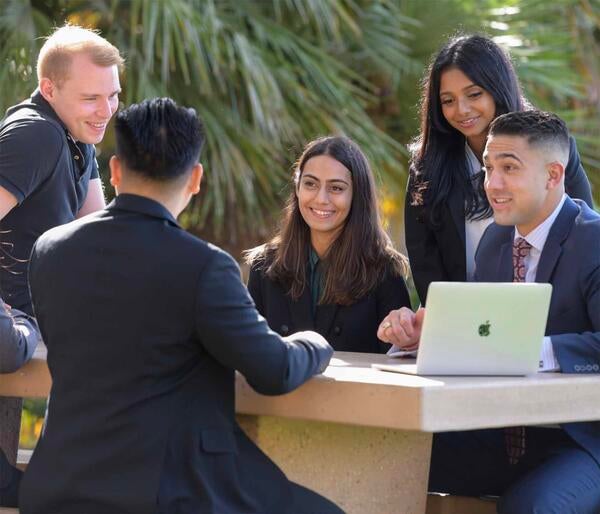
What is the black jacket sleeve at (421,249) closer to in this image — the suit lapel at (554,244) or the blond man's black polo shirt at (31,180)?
the suit lapel at (554,244)

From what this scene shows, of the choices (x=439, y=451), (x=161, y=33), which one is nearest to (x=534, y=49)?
(x=161, y=33)

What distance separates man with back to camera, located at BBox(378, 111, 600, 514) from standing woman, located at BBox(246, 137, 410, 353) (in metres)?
0.39

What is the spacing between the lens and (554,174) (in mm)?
3205

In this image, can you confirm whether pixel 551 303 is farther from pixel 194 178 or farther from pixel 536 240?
pixel 194 178

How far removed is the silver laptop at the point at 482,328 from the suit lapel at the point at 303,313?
97 cm

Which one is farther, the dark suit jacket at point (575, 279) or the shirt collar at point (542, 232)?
the shirt collar at point (542, 232)

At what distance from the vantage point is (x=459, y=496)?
347 cm

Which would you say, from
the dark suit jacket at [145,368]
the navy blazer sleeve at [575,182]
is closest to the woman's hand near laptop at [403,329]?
the dark suit jacket at [145,368]

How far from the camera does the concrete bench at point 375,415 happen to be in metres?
2.48

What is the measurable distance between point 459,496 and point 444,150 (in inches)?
44.7

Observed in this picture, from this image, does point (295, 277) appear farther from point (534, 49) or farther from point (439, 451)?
point (534, 49)

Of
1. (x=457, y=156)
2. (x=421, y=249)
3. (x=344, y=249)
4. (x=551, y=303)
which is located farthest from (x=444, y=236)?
(x=551, y=303)

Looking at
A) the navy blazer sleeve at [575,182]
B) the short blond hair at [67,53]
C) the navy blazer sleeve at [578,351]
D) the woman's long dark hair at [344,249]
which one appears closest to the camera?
the navy blazer sleeve at [578,351]

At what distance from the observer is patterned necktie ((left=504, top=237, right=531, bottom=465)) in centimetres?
325
